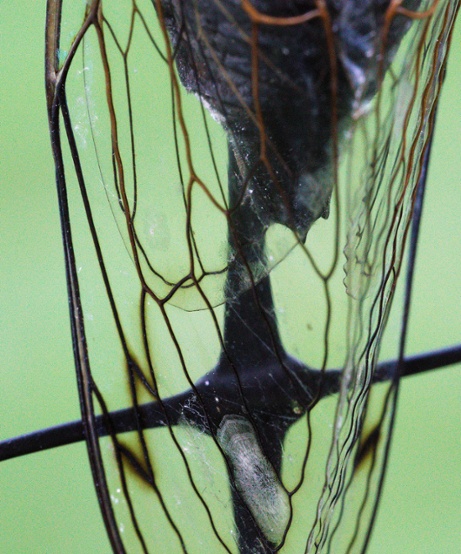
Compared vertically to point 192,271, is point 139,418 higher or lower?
lower

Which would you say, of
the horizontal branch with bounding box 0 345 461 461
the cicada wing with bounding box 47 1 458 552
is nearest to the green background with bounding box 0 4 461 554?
the horizontal branch with bounding box 0 345 461 461

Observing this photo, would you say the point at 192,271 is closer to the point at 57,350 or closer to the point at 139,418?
the point at 139,418

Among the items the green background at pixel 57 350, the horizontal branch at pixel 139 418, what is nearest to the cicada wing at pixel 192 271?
the horizontal branch at pixel 139 418

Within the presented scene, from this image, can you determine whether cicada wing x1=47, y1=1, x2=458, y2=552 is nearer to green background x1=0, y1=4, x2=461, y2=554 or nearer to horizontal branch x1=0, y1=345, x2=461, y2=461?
horizontal branch x1=0, y1=345, x2=461, y2=461

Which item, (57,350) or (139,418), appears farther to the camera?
(57,350)

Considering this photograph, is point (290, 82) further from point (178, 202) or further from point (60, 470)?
point (60, 470)

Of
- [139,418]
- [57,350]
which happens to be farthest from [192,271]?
[57,350]

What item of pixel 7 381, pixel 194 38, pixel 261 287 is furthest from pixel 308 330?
pixel 7 381
